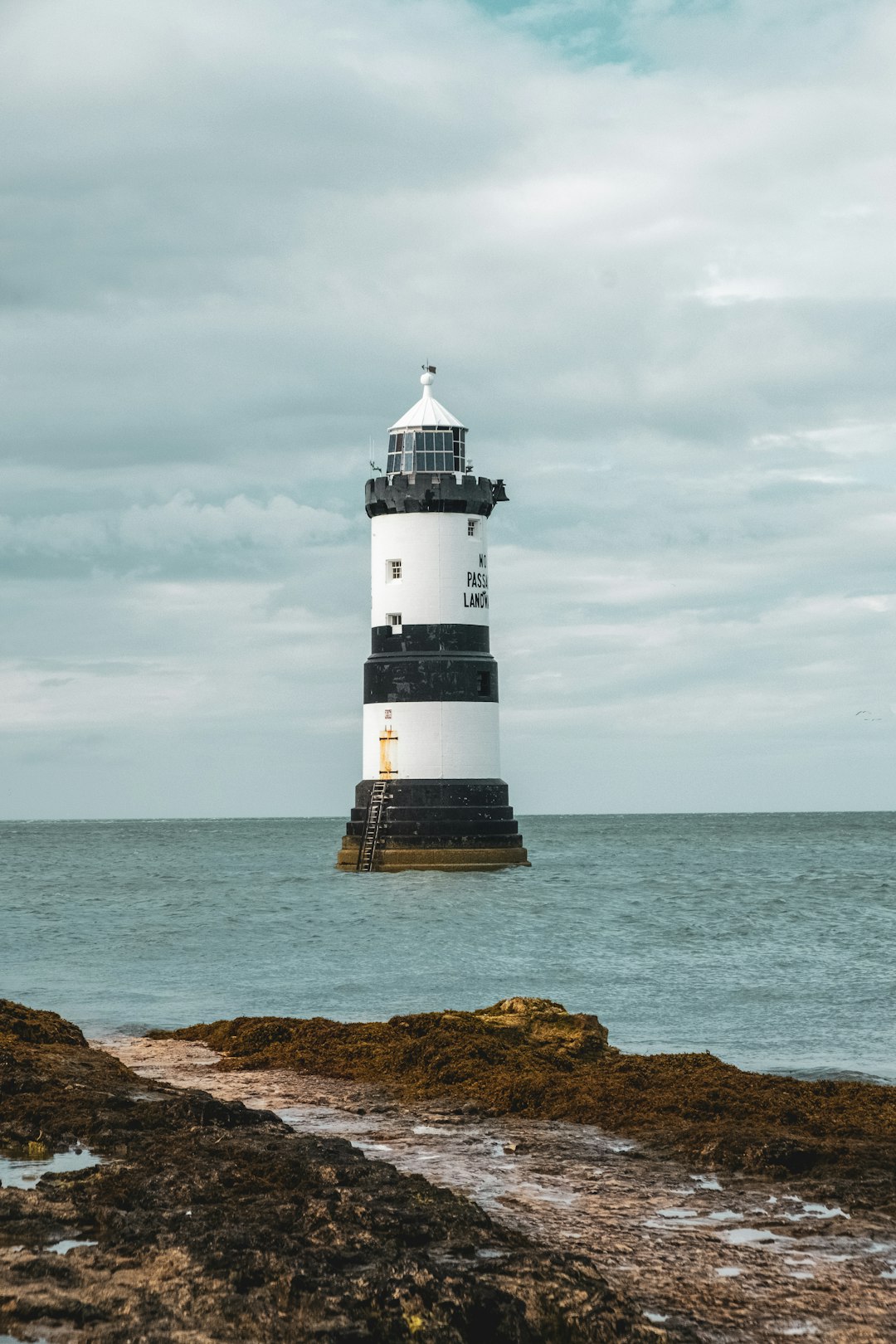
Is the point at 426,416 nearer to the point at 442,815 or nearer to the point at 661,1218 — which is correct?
the point at 442,815

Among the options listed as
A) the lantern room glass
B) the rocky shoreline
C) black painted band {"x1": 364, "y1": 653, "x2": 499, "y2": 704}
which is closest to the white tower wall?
black painted band {"x1": 364, "y1": 653, "x2": 499, "y2": 704}

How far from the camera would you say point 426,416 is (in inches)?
1597

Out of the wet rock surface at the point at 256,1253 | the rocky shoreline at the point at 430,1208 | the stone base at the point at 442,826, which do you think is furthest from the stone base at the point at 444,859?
the wet rock surface at the point at 256,1253

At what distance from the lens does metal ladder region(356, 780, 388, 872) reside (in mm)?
38938

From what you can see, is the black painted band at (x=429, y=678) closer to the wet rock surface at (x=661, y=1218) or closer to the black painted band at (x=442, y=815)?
the black painted band at (x=442, y=815)

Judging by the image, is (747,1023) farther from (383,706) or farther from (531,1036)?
(383,706)

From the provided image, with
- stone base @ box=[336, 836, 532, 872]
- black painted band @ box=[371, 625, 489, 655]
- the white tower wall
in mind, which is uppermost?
the white tower wall

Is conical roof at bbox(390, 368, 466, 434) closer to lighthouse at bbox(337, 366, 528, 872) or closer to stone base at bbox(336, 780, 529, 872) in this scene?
lighthouse at bbox(337, 366, 528, 872)

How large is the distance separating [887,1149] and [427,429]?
3233cm

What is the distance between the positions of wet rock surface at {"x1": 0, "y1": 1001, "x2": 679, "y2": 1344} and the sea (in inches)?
274

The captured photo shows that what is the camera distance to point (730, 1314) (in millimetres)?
6508

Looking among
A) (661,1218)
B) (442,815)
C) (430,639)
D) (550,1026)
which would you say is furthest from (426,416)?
(661,1218)

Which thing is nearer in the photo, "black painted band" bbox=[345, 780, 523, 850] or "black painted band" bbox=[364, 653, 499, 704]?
"black painted band" bbox=[364, 653, 499, 704]

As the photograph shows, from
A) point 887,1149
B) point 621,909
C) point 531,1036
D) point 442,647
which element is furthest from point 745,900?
point 887,1149
